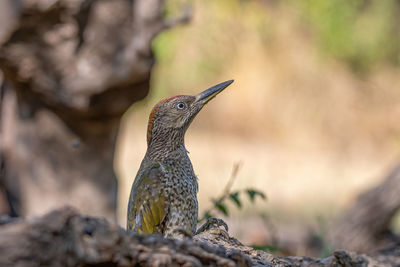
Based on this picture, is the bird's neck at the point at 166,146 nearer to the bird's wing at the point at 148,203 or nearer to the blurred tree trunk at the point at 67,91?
the bird's wing at the point at 148,203

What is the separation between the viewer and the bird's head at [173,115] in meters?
3.85

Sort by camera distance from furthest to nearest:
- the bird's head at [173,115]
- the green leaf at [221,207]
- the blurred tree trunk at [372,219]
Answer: the blurred tree trunk at [372,219]
the bird's head at [173,115]
the green leaf at [221,207]

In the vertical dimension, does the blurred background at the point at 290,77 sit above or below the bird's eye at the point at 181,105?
above

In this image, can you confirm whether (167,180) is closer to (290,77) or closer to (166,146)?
(166,146)

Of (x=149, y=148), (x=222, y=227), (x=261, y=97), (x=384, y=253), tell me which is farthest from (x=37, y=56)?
(x=261, y=97)

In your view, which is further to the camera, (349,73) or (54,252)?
(349,73)

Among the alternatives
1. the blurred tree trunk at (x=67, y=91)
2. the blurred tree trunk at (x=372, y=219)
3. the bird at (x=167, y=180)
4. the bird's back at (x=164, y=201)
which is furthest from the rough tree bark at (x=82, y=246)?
the blurred tree trunk at (x=372, y=219)

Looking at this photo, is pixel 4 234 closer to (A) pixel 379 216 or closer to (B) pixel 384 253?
(B) pixel 384 253

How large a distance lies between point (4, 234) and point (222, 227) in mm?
1677

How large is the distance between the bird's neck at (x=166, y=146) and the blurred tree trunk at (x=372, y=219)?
341 cm

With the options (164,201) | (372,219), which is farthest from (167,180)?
(372,219)

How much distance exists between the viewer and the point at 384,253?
13.5 ft

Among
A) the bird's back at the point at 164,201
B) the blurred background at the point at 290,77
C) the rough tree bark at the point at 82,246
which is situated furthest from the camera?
the blurred background at the point at 290,77

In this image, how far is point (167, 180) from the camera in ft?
11.3
